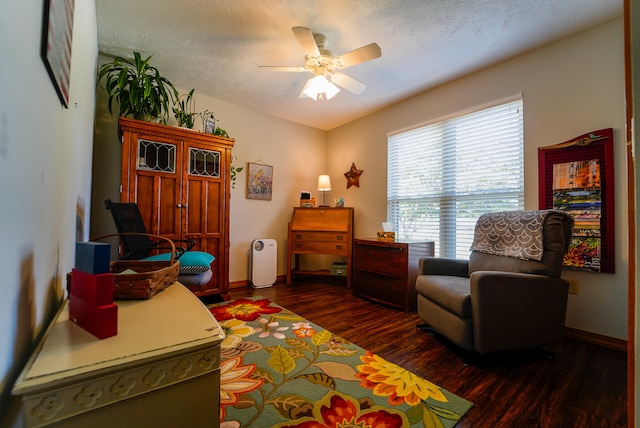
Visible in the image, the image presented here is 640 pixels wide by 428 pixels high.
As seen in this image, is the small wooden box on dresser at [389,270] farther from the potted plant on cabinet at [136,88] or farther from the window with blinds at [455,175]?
the potted plant on cabinet at [136,88]

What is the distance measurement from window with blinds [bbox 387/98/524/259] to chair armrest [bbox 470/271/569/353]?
1.00 metres

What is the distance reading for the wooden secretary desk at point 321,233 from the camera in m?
3.64

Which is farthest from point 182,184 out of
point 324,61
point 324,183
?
point 324,183

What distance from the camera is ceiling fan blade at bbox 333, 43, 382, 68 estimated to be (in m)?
1.91

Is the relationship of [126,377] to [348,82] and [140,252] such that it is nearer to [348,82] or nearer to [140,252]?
[140,252]

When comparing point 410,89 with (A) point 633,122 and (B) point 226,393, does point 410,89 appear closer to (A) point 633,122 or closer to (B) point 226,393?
(A) point 633,122

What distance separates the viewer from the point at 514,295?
5.46 feet

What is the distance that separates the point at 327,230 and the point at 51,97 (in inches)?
124

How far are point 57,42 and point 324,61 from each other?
1802 millimetres

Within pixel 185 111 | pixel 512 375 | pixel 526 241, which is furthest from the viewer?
pixel 185 111

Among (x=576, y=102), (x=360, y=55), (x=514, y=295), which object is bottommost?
(x=514, y=295)

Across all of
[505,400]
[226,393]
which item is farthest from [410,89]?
[226,393]

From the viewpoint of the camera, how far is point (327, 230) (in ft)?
12.2

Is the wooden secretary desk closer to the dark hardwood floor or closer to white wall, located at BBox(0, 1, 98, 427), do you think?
the dark hardwood floor
